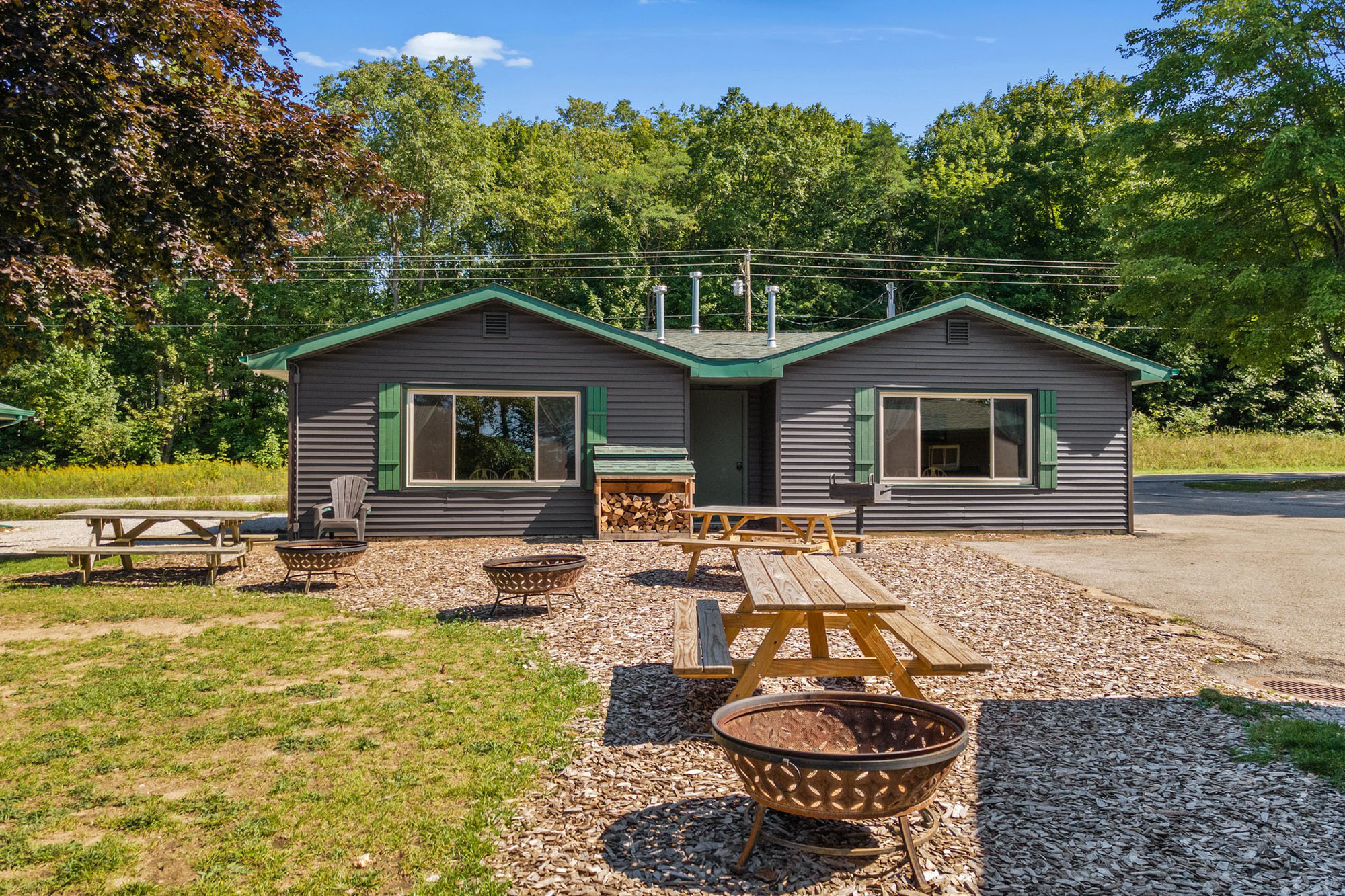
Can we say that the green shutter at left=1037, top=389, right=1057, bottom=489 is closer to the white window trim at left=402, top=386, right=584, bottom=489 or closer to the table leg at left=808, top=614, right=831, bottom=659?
the white window trim at left=402, top=386, right=584, bottom=489

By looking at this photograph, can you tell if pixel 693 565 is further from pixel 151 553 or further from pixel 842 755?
pixel 842 755

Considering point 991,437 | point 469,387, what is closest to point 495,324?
point 469,387

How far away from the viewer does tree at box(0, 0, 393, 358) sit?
254 inches

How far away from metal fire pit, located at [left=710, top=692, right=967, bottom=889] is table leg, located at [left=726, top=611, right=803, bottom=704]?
0.83 meters

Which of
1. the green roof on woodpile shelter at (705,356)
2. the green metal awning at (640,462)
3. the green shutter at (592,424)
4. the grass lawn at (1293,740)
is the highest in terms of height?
the green roof on woodpile shelter at (705,356)

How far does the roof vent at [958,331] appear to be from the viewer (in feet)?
42.7

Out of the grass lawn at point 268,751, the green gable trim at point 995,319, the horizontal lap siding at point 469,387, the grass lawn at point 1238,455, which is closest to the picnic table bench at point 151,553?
the grass lawn at point 268,751

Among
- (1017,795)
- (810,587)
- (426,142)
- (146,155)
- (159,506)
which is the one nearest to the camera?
(1017,795)

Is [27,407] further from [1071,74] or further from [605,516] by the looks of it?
[1071,74]

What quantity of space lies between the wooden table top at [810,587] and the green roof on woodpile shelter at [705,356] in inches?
274

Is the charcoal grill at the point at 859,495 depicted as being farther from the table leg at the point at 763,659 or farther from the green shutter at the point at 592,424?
the table leg at the point at 763,659

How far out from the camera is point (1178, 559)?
33.7ft

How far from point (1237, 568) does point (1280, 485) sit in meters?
14.5

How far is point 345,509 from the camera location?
11.5 m
